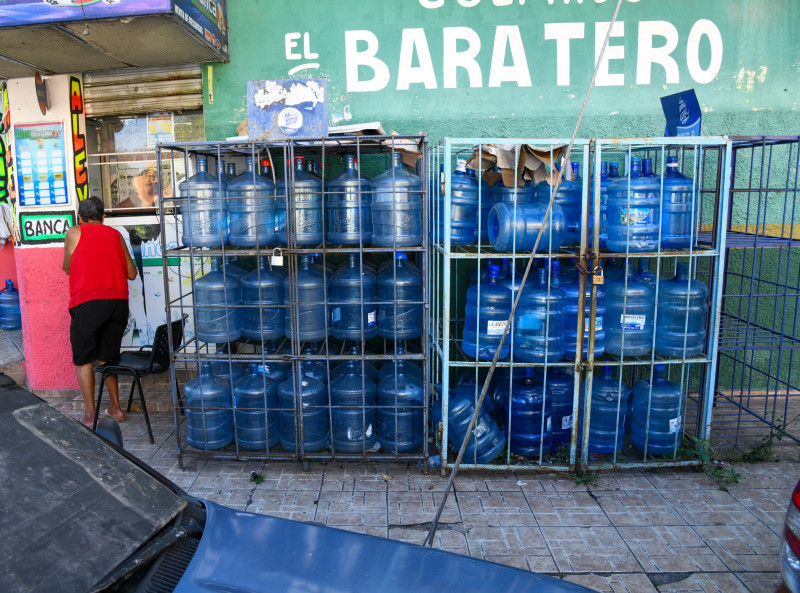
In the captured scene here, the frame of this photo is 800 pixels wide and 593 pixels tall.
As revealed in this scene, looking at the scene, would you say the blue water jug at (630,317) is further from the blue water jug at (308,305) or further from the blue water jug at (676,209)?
the blue water jug at (308,305)

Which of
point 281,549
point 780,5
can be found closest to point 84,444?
point 281,549

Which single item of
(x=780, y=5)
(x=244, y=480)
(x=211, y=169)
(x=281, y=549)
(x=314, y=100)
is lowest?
(x=244, y=480)

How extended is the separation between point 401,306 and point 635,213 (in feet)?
6.39

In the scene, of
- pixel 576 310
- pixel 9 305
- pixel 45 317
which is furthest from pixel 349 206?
pixel 9 305

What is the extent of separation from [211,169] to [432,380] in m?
3.03

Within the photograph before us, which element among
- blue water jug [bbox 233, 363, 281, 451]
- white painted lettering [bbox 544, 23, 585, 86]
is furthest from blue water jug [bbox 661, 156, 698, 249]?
blue water jug [bbox 233, 363, 281, 451]

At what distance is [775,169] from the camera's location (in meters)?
5.94

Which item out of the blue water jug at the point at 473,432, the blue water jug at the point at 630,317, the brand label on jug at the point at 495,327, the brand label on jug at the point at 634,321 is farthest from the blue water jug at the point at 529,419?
the brand label on jug at the point at 634,321

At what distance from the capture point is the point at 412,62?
18.9 feet

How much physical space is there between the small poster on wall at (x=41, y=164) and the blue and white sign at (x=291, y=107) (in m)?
2.71

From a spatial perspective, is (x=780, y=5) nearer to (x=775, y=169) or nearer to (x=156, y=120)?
(x=775, y=169)

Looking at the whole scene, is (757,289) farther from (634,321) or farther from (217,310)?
(217,310)

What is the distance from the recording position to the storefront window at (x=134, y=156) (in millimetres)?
6094

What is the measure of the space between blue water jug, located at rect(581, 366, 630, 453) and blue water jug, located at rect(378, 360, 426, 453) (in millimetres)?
1371
